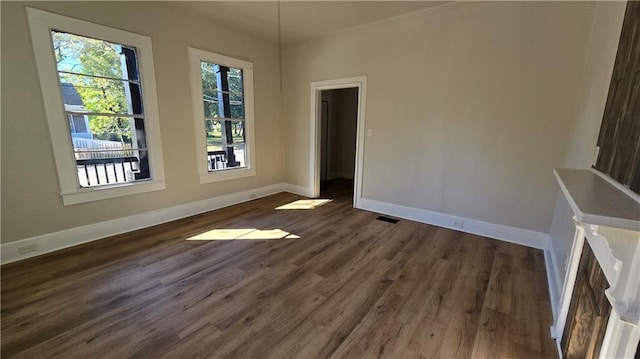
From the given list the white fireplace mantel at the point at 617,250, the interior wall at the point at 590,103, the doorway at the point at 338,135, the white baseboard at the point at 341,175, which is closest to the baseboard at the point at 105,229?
the doorway at the point at 338,135

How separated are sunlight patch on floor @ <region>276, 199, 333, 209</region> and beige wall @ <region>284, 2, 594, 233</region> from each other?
901mm

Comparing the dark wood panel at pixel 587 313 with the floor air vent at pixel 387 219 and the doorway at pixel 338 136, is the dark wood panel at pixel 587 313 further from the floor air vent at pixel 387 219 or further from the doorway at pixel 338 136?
the doorway at pixel 338 136

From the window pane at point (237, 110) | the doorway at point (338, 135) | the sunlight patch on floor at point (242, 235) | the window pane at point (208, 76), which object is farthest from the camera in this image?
the doorway at point (338, 135)

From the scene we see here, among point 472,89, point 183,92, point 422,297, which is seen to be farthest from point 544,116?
point 183,92

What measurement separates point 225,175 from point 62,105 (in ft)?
6.78

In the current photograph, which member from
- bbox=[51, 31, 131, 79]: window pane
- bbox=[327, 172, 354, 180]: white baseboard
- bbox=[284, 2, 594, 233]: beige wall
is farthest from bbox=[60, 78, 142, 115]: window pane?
bbox=[327, 172, 354, 180]: white baseboard

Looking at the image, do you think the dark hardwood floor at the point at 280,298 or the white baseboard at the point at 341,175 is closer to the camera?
the dark hardwood floor at the point at 280,298

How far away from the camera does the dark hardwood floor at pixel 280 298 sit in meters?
1.61

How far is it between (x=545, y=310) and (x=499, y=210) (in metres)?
1.43

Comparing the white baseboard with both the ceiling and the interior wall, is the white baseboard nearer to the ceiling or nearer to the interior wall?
the ceiling

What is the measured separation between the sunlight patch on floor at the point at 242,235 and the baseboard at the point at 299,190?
173cm

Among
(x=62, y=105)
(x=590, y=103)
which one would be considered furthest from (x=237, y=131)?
(x=590, y=103)

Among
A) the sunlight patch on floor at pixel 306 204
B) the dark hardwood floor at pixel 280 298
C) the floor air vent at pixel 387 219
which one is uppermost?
the sunlight patch on floor at pixel 306 204

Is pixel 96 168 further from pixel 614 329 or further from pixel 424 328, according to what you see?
pixel 614 329
